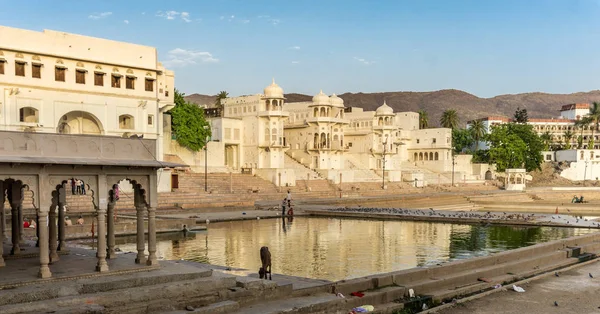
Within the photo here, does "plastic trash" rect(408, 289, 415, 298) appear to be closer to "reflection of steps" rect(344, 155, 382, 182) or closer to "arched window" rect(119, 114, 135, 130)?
"arched window" rect(119, 114, 135, 130)

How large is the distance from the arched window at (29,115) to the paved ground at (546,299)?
1330 inches

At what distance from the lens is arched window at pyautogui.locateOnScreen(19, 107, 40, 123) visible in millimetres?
39431

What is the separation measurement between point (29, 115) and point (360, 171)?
43.1 meters

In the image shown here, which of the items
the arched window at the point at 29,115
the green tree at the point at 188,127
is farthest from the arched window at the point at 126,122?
the green tree at the point at 188,127

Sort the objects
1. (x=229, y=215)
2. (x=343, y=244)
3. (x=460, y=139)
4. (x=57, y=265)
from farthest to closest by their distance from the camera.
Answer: (x=460, y=139) → (x=229, y=215) → (x=343, y=244) → (x=57, y=265)

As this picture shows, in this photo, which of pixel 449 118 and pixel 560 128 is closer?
pixel 449 118

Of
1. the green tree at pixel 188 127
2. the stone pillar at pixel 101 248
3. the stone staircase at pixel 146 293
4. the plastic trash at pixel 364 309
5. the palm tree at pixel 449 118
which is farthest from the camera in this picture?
the palm tree at pixel 449 118

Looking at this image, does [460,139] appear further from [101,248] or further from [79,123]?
[101,248]

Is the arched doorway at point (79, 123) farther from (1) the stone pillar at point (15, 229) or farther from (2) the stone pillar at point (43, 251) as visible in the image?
(2) the stone pillar at point (43, 251)

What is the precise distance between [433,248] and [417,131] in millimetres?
70900

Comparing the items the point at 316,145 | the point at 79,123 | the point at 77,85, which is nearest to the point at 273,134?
the point at 316,145

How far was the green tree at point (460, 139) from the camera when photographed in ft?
387

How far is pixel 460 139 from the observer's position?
118688 millimetres

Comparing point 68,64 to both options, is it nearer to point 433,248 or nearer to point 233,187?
point 233,187
